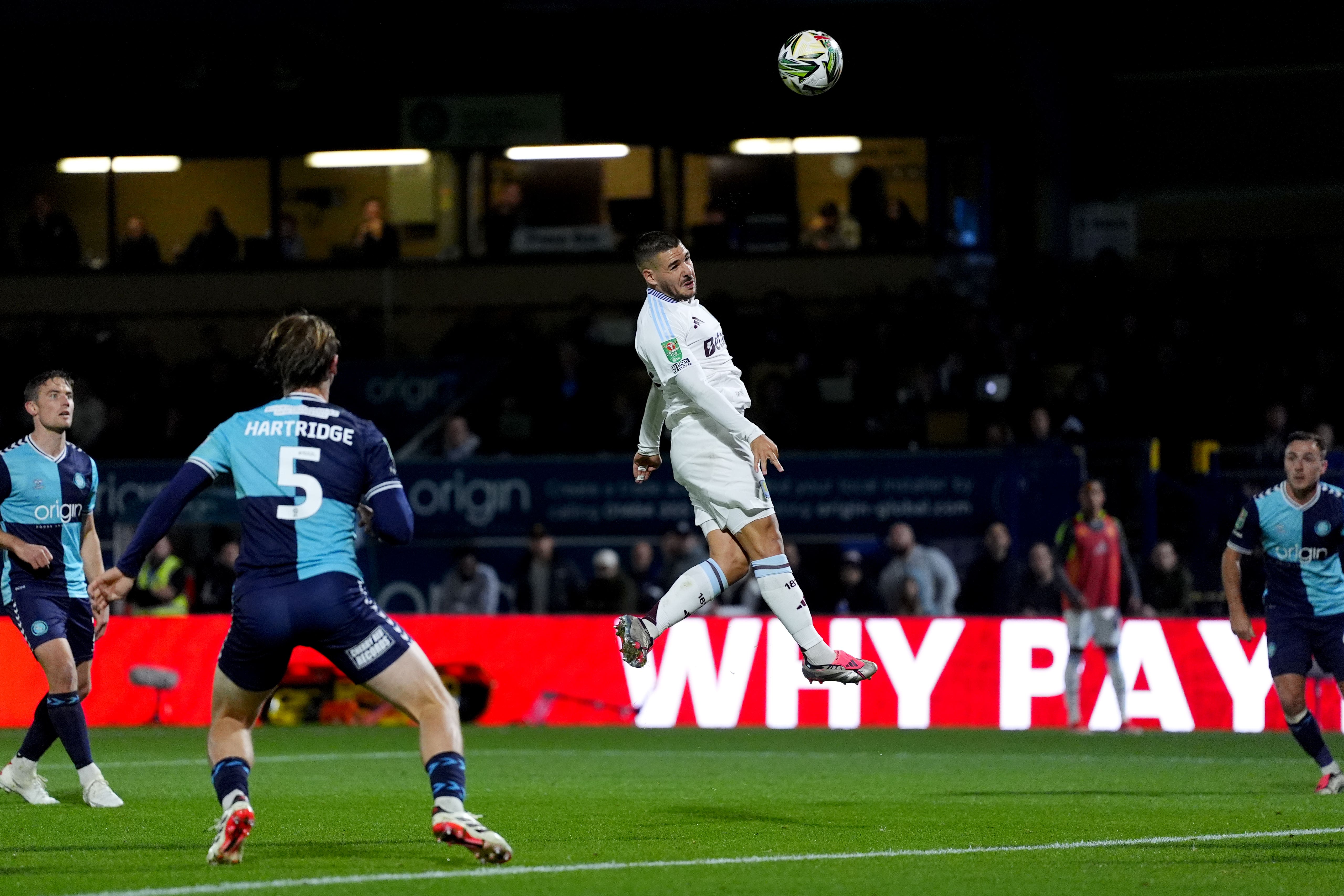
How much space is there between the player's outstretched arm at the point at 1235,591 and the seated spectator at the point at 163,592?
39.4 ft

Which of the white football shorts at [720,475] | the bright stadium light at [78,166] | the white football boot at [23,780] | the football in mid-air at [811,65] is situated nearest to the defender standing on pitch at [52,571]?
the white football boot at [23,780]

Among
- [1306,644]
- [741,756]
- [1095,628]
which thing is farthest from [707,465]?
[1095,628]

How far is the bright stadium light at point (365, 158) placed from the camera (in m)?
29.1

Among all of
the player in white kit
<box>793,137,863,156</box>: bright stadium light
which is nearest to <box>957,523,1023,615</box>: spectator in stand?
the player in white kit

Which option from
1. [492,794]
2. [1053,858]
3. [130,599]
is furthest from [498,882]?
[130,599]

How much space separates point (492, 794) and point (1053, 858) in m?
4.15

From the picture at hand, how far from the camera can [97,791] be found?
10.7 metres

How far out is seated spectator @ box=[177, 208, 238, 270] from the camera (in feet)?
94.5

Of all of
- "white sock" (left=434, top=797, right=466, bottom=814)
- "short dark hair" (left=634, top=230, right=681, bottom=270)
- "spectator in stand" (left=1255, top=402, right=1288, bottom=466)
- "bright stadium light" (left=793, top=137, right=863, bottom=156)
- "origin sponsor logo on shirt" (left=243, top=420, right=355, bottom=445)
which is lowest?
"white sock" (left=434, top=797, right=466, bottom=814)

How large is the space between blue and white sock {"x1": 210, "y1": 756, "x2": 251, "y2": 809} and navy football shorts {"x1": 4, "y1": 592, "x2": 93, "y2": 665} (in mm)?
3522

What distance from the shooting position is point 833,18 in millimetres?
27266

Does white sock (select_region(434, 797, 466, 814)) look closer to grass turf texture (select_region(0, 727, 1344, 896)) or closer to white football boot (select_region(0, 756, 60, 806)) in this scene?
grass turf texture (select_region(0, 727, 1344, 896))

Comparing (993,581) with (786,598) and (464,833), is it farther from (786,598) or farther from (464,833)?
(464,833)

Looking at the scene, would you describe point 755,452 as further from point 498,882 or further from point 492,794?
point 492,794
